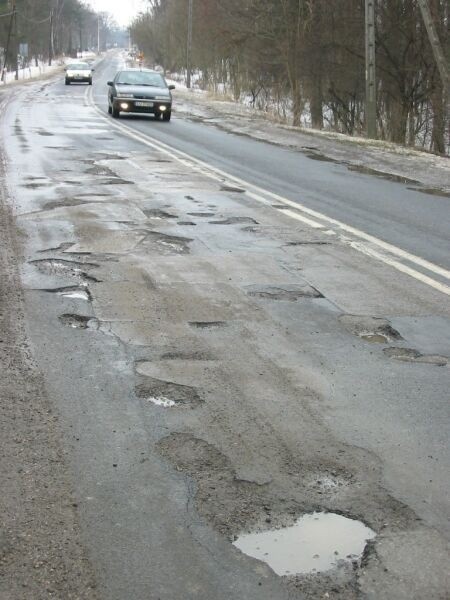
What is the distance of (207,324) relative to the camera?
5355mm

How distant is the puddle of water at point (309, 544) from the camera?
2.76 metres

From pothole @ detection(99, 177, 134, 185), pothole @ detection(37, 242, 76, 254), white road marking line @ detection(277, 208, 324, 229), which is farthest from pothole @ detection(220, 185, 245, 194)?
pothole @ detection(37, 242, 76, 254)

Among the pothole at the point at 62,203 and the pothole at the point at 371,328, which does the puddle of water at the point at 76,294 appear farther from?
the pothole at the point at 62,203

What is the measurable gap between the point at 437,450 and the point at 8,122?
808 inches

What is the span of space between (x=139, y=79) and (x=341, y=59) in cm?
704

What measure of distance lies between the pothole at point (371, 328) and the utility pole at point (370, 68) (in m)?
17.9

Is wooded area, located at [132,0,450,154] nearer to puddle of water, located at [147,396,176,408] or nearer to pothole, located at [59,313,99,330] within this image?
pothole, located at [59,313,99,330]

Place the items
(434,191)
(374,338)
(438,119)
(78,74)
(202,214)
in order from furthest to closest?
(78,74) → (438,119) → (434,191) → (202,214) → (374,338)

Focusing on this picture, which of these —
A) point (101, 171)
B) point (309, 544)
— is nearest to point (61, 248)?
point (309, 544)

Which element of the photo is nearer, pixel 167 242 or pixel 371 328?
pixel 371 328

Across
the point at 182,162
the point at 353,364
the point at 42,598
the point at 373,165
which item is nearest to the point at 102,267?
the point at 353,364

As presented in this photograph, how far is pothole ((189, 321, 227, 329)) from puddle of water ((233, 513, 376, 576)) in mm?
2365

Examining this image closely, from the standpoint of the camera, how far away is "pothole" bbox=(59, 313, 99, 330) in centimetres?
518

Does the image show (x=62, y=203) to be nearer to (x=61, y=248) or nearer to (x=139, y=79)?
(x=61, y=248)
